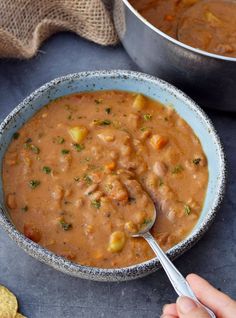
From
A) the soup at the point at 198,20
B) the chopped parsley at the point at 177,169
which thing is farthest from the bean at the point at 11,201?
the soup at the point at 198,20

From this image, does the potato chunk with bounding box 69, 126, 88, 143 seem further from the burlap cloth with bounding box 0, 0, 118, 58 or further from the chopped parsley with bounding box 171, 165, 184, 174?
the burlap cloth with bounding box 0, 0, 118, 58

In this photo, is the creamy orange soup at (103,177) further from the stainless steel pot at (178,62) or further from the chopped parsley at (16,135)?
the stainless steel pot at (178,62)

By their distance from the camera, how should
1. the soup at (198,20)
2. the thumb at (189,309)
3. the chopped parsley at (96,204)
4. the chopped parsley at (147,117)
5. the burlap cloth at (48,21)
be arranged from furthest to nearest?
the burlap cloth at (48,21), the soup at (198,20), the chopped parsley at (147,117), the chopped parsley at (96,204), the thumb at (189,309)

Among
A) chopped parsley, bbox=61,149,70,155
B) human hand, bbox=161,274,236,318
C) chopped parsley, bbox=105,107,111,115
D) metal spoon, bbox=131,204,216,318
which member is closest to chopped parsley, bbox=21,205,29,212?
chopped parsley, bbox=61,149,70,155

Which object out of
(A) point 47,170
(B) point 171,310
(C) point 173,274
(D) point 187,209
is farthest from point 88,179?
(B) point 171,310

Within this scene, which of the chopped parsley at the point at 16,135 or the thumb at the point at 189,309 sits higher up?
the chopped parsley at the point at 16,135

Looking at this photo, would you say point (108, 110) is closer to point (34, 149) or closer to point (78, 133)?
point (78, 133)
